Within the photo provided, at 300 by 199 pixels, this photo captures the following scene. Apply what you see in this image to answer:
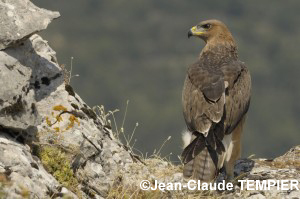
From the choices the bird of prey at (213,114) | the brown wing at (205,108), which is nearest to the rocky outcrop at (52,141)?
the bird of prey at (213,114)

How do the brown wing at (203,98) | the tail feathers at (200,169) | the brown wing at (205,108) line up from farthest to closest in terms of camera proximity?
the brown wing at (203,98)
the brown wing at (205,108)
the tail feathers at (200,169)

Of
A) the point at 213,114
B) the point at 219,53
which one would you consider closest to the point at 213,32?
the point at 219,53

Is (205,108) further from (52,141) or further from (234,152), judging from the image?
(52,141)

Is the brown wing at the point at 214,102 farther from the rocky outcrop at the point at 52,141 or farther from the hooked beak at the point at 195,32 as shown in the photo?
the hooked beak at the point at 195,32

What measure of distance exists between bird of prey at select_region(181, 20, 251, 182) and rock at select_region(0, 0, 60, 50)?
3.39m

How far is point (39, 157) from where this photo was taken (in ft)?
39.7

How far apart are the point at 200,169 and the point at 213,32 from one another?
5.34m

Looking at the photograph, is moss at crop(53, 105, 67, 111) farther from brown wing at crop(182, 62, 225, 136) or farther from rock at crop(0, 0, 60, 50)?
brown wing at crop(182, 62, 225, 136)

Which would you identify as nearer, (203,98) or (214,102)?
(214,102)

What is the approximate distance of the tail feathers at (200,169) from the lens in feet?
45.5

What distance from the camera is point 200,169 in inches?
549

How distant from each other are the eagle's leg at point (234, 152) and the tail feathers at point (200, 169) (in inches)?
43.5

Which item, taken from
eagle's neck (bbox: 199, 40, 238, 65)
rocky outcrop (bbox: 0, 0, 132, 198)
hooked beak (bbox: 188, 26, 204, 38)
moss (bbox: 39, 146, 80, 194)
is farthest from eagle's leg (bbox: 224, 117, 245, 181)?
moss (bbox: 39, 146, 80, 194)

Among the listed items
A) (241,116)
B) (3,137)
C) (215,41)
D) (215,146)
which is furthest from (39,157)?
(215,41)
